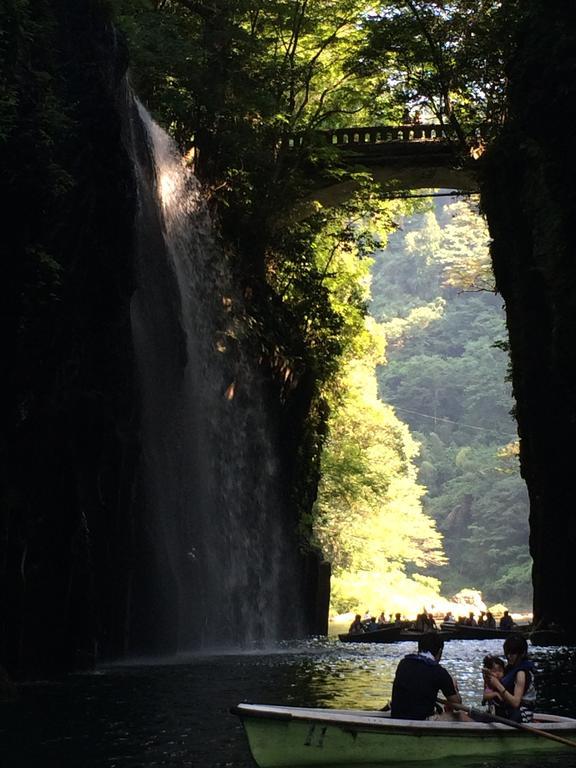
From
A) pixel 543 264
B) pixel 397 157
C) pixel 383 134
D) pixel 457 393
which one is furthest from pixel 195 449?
pixel 457 393

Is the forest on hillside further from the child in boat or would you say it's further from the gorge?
the child in boat

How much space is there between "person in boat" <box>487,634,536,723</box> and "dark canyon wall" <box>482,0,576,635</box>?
10.4 m

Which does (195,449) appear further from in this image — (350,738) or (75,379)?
(350,738)

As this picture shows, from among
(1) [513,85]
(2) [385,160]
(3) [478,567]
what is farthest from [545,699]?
(3) [478,567]

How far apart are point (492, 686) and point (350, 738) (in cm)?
153

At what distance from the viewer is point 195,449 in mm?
25188

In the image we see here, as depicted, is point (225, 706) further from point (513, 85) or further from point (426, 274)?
point (426, 274)

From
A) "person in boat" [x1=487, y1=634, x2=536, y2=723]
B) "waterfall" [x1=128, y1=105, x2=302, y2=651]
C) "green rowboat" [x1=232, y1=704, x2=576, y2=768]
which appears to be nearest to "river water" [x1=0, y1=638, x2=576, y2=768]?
"green rowboat" [x1=232, y1=704, x2=576, y2=768]

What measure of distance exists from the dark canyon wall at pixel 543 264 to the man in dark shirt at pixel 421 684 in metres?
11.1

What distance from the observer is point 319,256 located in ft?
125

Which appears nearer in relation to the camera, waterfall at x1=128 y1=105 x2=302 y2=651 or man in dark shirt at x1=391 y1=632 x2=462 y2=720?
man in dark shirt at x1=391 y1=632 x2=462 y2=720

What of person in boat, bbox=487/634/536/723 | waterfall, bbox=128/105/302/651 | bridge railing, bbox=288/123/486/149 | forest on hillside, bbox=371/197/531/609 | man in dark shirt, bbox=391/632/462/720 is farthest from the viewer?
forest on hillside, bbox=371/197/531/609

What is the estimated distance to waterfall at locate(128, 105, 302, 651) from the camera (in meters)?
22.8

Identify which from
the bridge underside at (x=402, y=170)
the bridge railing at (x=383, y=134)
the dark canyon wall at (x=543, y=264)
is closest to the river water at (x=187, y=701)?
the dark canyon wall at (x=543, y=264)
